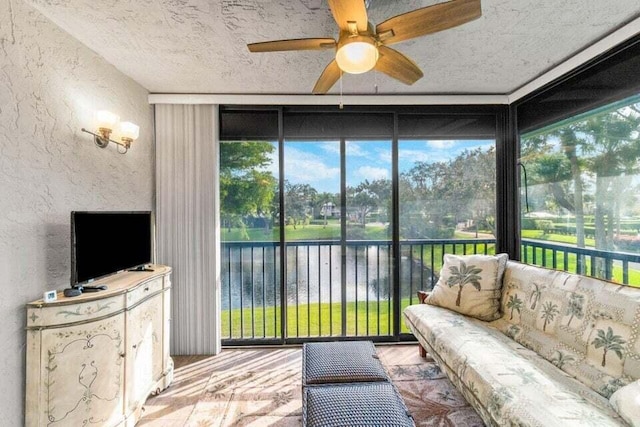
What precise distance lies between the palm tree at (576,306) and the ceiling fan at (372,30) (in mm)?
1764

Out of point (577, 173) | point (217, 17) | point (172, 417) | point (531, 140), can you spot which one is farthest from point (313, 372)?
point (531, 140)

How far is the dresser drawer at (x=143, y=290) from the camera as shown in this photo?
6.49ft

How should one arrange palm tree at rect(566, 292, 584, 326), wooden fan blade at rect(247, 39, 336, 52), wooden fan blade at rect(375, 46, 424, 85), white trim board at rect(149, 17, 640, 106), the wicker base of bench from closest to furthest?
the wicker base of bench, wooden fan blade at rect(247, 39, 336, 52), wooden fan blade at rect(375, 46, 424, 85), palm tree at rect(566, 292, 584, 326), white trim board at rect(149, 17, 640, 106)

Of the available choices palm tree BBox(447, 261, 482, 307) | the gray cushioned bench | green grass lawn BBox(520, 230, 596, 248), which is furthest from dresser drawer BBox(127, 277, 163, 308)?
green grass lawn BBox(520, 230, 596, 248)

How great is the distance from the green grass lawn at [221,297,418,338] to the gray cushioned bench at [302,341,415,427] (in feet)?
3.77

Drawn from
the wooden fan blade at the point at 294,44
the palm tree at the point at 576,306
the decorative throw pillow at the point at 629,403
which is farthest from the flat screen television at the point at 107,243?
the palm tree at the point at 576,306

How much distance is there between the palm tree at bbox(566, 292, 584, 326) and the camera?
1.87 metres

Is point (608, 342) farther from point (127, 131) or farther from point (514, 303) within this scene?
point (127, 131)

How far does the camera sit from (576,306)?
1.90m

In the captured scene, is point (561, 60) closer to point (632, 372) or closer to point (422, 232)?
point (422, 232)

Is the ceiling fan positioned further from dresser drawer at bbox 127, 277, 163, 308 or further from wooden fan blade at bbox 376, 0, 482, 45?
dresser drawer at bbox 127, 277, 163, 308

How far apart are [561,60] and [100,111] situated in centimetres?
355

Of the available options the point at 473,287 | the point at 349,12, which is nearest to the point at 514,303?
the point at 473,287

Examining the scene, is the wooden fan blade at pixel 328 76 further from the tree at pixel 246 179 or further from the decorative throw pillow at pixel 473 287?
the decorative throw pillow at pixel 473 287
